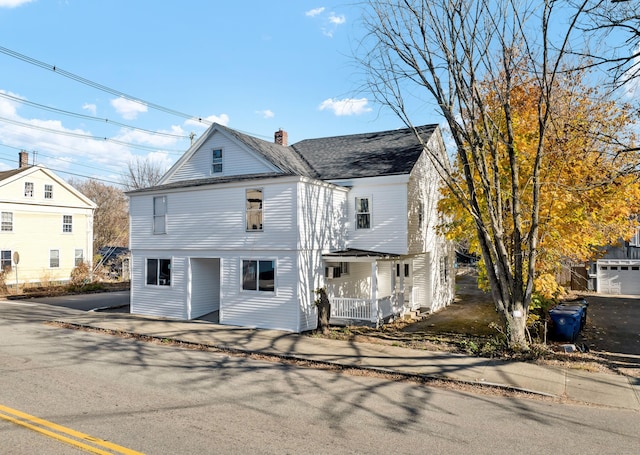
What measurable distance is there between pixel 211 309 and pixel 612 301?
22.4 meters

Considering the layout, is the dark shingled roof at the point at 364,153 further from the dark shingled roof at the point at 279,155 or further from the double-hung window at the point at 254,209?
the double-hung window at the point at 254,209

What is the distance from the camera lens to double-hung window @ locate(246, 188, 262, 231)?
55.0 ft

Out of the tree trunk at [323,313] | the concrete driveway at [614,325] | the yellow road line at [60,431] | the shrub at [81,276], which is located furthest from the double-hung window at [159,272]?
the concrete driveway at [614,325]

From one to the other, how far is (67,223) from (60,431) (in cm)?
3483

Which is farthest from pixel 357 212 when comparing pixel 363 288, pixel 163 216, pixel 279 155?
pixel 163 216

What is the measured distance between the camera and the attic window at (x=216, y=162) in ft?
62.9

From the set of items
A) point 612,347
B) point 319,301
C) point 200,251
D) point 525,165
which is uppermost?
point 525,165

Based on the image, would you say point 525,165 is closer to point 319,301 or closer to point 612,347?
point 612,347

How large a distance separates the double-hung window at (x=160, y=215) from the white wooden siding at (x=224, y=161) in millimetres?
1479

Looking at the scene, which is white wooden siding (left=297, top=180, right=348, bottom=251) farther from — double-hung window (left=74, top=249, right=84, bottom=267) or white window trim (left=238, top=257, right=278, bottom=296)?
double-hung window (left=74, top=249, right=84, bottom=267)

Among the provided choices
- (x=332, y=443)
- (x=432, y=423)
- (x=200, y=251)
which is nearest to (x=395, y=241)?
(x=200, y=251)

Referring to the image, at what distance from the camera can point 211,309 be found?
1941 centimetres

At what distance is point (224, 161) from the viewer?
1903 centimetres

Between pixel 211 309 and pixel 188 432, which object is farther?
pixel 211 309
